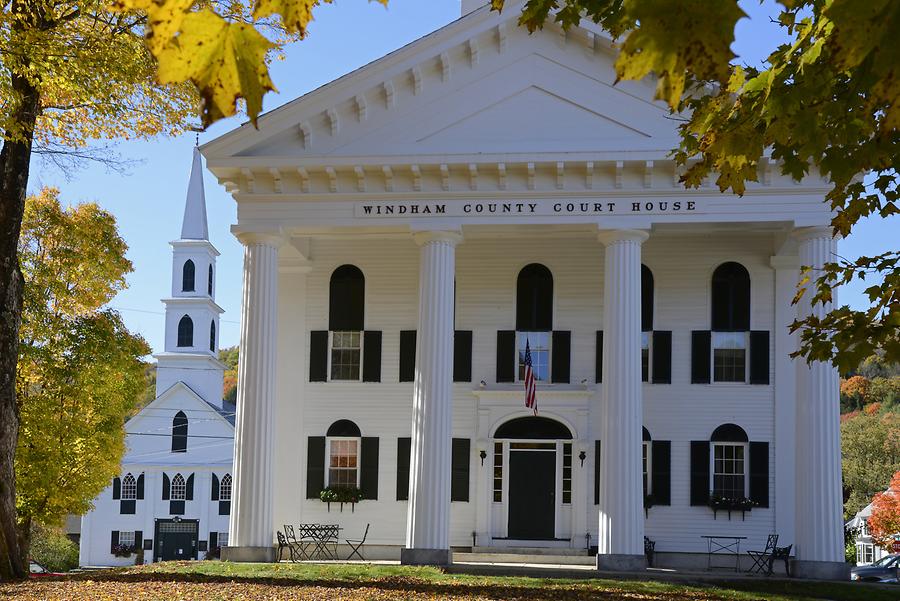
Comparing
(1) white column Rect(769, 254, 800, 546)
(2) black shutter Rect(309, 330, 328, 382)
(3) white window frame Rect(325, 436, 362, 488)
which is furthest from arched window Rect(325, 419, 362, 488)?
(1) white column Rect(769, 254, 800, 546)

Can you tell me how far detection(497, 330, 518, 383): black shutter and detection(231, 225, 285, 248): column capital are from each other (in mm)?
6252

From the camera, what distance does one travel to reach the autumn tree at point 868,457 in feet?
204

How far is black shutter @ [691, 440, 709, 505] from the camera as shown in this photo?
2809 cm

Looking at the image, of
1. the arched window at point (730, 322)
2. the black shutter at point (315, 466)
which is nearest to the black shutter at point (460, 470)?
the black shutter at point (315, 466)

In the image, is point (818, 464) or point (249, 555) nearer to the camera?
point (818, 464)

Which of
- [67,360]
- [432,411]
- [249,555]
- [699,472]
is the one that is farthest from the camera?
[67,360]

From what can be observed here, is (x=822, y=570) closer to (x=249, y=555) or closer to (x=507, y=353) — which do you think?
(x=507, y=353)

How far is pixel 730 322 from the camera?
2867 cm

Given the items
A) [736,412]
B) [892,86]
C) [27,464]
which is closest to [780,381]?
[736,412]

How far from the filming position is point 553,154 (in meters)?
25.3

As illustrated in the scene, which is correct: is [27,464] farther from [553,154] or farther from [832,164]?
[832,164]

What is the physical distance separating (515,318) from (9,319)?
1334 cm

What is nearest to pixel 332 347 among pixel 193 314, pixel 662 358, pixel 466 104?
pixel 466 104

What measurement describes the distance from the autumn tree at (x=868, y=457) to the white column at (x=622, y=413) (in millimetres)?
40984
